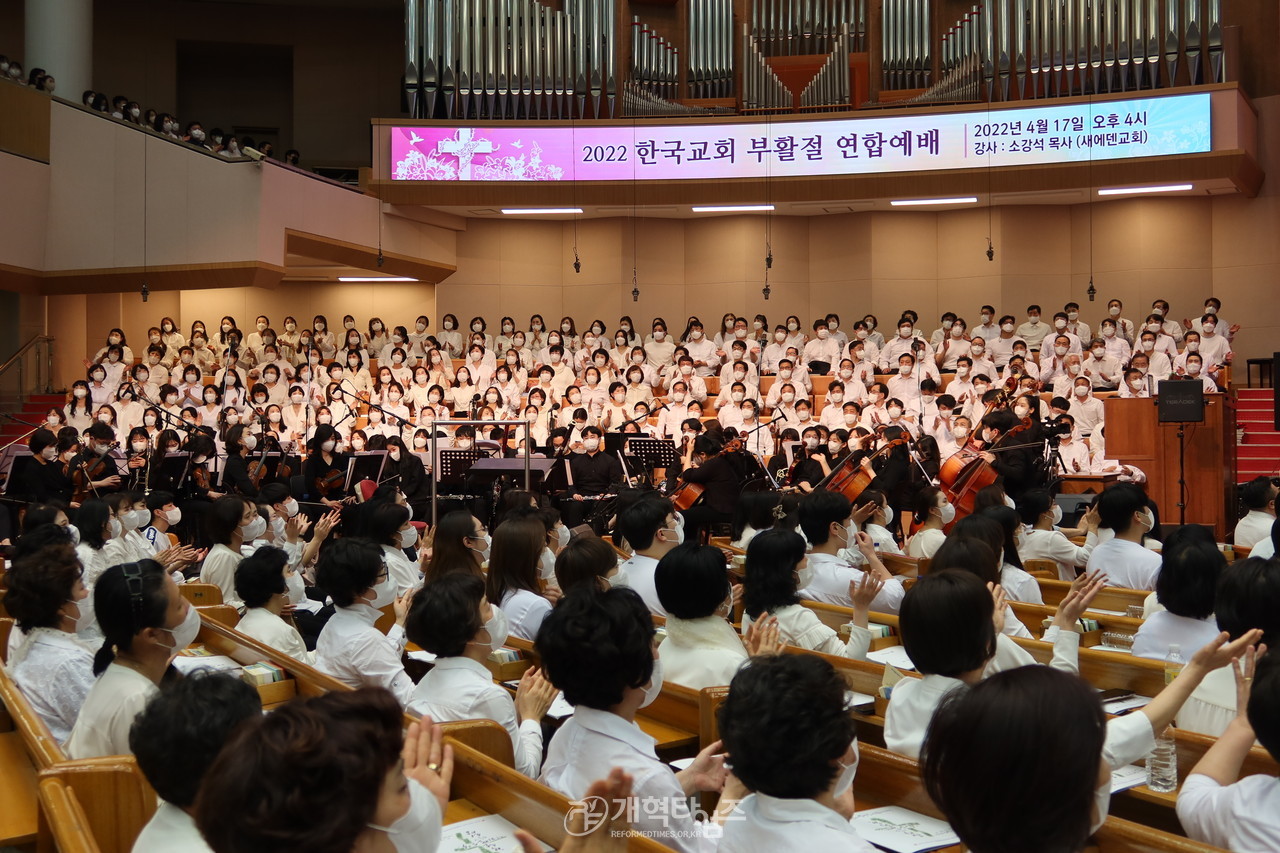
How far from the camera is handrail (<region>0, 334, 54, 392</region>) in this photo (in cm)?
1584

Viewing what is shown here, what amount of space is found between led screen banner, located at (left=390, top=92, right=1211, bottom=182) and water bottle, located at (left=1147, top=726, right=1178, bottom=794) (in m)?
13.3

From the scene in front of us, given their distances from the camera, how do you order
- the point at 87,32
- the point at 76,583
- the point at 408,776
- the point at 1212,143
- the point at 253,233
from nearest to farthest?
the point at 408,776 → the point at 76,583 → the point at 1212,143 → the point at 253,233 → the point at 87,32

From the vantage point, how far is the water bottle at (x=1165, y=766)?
291 cm

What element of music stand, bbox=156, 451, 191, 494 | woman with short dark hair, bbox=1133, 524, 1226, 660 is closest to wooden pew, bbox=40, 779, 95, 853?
woman with short dark hair, bbox=1133, 524, 1226, 660

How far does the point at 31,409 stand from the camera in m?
15.8

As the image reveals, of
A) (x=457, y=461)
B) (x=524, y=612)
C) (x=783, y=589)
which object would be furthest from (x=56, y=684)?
(x=457, y=461)

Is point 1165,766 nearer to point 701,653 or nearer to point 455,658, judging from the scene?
point 701,653

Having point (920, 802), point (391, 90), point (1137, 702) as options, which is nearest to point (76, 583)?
point (920, 802)

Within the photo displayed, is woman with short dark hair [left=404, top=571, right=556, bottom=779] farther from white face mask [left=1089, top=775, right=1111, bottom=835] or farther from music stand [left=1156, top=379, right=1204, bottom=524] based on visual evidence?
music stand [left=1156, top=379, right=1204, bottom=524]

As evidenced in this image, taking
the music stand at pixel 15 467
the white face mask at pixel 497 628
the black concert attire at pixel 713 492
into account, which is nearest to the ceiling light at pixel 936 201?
the black concert attire at pixel 713 492

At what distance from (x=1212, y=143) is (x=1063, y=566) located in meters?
9.69

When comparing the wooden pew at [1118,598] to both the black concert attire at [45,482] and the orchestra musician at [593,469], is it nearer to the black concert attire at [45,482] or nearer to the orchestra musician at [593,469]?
the orchestra musician at [593,469]

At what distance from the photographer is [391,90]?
817 inches

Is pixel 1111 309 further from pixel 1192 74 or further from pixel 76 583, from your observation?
pixel 76 583
